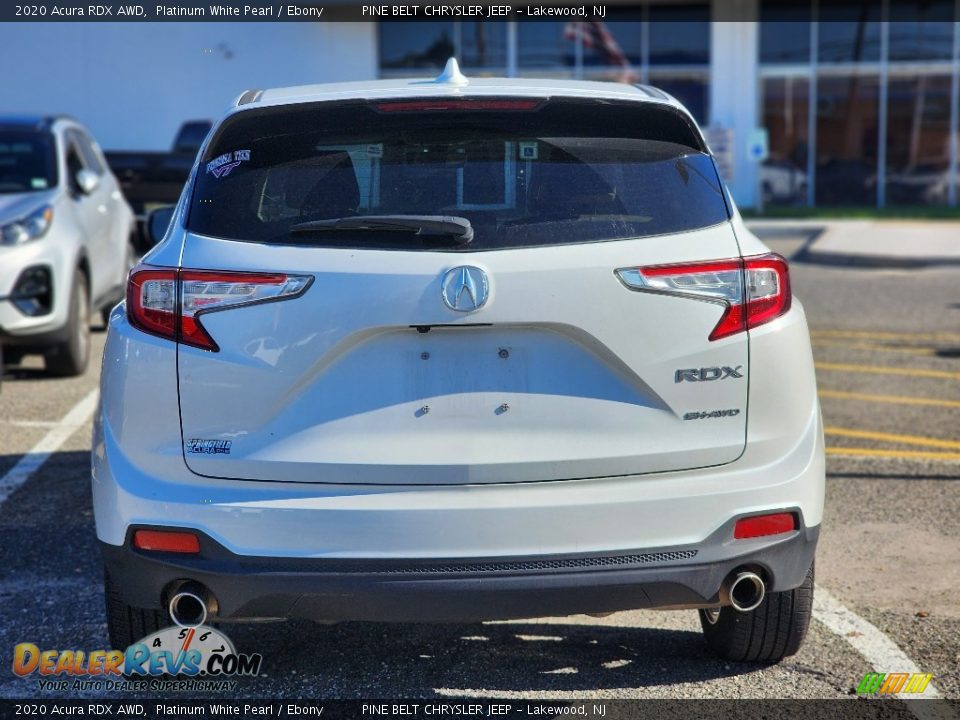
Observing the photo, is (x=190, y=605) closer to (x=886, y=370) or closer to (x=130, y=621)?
(x=130, y=621)

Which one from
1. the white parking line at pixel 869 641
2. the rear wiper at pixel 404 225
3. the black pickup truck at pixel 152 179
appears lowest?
the black pickup truck at pixel 152 179

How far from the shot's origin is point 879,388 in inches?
356

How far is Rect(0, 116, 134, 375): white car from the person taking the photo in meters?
8.89

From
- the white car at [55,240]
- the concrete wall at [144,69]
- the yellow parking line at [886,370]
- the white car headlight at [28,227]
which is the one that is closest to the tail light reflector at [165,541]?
the white car at [55,240]

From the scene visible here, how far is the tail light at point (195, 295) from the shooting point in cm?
336

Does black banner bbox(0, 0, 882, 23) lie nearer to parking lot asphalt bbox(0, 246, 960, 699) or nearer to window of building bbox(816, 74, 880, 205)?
window of building bbox(816, 74, 880, 205)

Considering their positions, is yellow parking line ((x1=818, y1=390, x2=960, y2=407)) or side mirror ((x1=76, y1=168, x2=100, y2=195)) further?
side mirror ((x1=76, y1=168, x2=100, y2=195))

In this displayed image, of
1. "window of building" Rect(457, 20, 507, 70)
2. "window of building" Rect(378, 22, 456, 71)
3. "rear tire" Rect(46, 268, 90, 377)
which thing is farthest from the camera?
"window of building" Rect(378, 22, 456, 71)

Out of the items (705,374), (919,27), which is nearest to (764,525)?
(705,374)

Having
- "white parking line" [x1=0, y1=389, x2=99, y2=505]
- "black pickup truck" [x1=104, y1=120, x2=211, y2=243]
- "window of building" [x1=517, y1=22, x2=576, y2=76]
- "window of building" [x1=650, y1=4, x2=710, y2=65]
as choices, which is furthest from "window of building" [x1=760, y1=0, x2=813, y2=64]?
"white parking line" [x1=0, y1=389, x2=99, y2=505]

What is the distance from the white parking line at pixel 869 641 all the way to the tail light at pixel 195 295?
2083 mm

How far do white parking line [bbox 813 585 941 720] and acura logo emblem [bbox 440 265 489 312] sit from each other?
5.59 feet

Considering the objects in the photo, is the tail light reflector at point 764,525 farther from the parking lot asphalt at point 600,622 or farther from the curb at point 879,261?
the curb at point 879,261

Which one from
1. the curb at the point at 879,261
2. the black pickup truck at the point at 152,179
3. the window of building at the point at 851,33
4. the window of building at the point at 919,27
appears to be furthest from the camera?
the window of building at the point at 851,33
